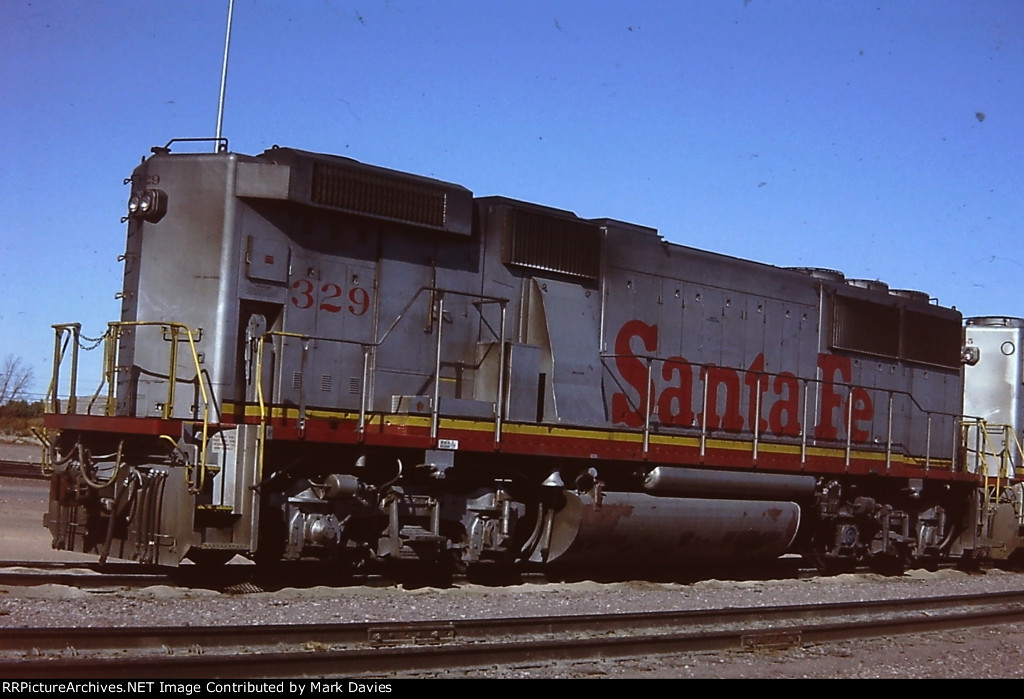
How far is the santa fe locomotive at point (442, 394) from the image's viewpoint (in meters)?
10.2

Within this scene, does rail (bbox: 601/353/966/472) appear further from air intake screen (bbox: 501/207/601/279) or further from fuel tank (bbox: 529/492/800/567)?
air intake screen (bbox: 501/207/601/279)

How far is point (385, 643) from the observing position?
755cm

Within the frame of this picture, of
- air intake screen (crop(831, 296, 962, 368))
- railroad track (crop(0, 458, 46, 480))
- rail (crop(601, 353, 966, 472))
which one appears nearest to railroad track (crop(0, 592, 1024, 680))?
rail (crop(601, 353, 966, 472))

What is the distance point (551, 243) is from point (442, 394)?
217cm

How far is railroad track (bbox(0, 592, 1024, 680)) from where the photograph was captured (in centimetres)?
625

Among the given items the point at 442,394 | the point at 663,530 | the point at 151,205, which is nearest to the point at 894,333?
the point at 663,530

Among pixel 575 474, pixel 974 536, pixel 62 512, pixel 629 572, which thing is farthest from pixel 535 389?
pixel 974 536

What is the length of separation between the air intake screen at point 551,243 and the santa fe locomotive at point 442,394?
0.03 m

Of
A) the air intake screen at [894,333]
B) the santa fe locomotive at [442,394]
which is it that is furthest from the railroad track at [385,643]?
the air intake screen at [894,333]

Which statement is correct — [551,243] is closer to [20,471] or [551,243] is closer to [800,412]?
[800,412]

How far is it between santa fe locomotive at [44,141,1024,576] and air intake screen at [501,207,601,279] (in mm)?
25
